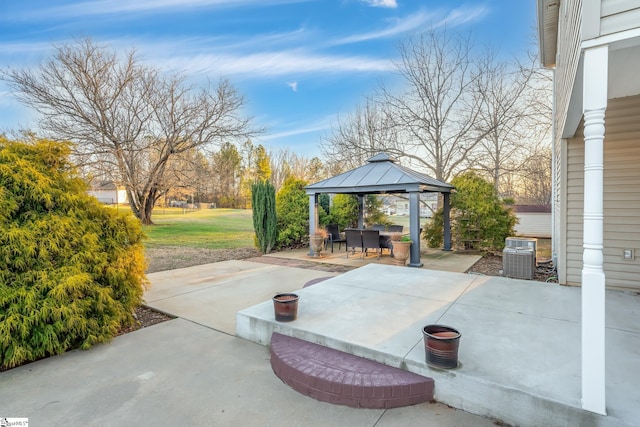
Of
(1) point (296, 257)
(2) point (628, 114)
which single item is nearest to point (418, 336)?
(2) point (628, 114)

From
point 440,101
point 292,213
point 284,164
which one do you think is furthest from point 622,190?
point 284,164

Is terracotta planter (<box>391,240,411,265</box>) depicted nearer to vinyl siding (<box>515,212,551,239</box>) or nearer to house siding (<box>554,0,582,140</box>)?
house siding (<box>554,0,582,140</box>)

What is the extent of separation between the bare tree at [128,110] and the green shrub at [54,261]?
13.3 m

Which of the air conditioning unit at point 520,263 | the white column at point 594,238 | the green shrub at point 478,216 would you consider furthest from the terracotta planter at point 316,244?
the white column at point 594,238

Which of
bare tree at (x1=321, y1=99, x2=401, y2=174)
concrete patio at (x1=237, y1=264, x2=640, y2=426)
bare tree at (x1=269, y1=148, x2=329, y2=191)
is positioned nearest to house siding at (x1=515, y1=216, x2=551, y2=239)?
bare tree at (x1=321, y1=99, x2=401, y2=174)

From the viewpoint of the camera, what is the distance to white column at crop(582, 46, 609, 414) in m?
1.89

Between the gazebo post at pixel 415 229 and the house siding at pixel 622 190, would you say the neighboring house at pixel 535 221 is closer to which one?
the gazebo post at pixel 415 229

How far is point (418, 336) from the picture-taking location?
3.12m

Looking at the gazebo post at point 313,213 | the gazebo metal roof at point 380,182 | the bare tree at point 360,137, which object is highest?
the bare tree at point 360,137

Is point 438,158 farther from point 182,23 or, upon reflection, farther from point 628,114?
point 182,23

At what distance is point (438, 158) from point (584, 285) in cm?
1303

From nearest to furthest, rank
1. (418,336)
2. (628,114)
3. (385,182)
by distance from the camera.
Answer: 1. (418,336)
2. (628,114)
3. (385,182)

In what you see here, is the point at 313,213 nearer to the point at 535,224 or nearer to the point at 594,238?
Result: the point at 594,238

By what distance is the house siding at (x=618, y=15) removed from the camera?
1798mm
